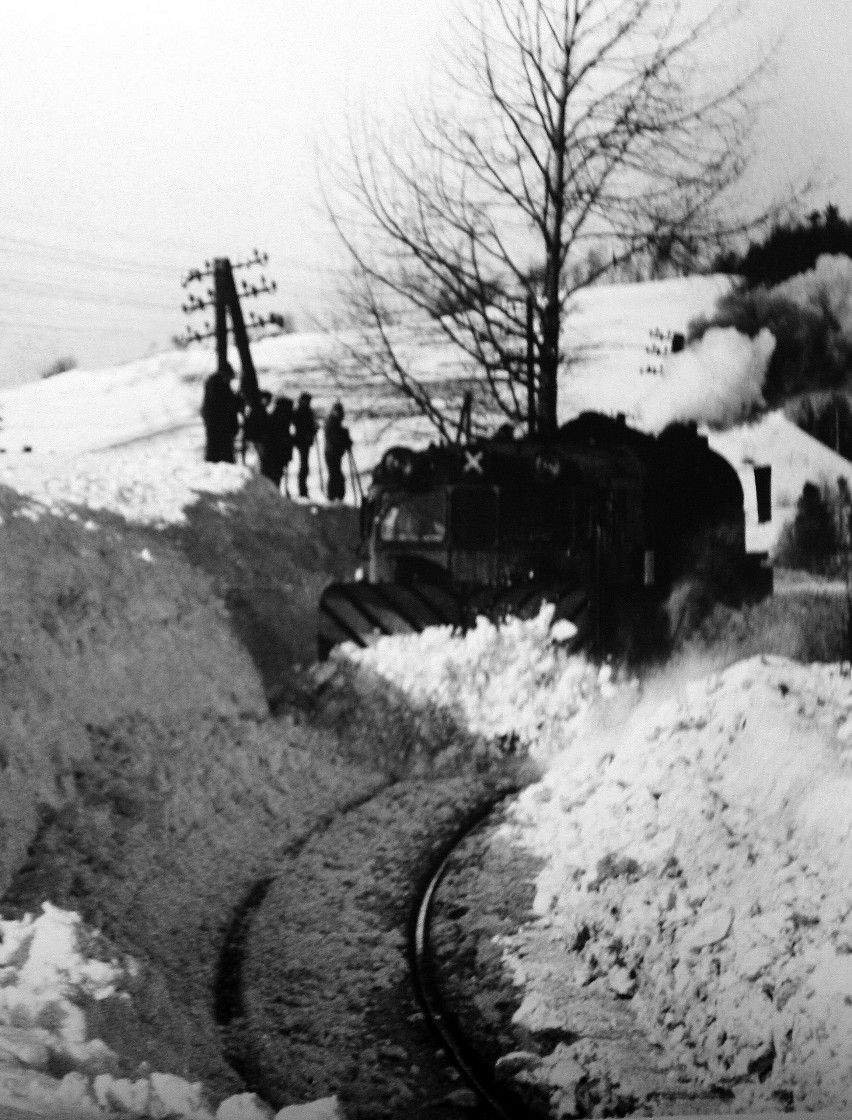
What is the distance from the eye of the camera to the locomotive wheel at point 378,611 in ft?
8.91

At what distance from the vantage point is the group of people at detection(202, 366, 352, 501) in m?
2.66

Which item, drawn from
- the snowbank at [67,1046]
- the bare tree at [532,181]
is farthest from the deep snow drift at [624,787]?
the bare tree at [532,181]

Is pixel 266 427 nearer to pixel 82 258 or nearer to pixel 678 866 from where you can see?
pixel 82 258

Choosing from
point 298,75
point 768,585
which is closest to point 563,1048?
point 768,585

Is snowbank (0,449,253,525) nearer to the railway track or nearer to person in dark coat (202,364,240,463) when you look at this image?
person in dark coat (202,364,240,463)

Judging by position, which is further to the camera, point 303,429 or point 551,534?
point 551,534

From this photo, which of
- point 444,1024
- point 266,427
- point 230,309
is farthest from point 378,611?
point 444,1024

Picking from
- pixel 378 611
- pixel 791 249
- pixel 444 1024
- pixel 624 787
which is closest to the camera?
pixel 444 1024

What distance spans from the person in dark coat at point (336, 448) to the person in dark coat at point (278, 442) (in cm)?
9

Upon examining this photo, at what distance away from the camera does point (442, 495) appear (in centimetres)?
274

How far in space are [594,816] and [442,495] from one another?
33.1 inches

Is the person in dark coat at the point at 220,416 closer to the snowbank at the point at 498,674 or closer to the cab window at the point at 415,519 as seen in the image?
the cab window at the point at 415,519

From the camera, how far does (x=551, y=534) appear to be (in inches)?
110

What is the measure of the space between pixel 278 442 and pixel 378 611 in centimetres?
47
